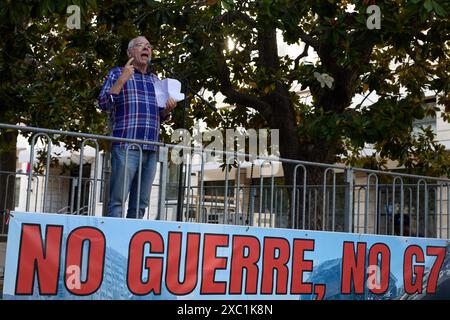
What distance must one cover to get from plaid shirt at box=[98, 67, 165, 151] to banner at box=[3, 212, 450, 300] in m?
Result: 1.00

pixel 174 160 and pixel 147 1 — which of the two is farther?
pixel 147 1

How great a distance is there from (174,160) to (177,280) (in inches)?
47.4

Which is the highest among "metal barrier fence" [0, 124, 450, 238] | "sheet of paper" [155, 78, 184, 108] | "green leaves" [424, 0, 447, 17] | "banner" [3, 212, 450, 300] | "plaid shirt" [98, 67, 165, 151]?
"green leaves" [424, 0, 447, 17]

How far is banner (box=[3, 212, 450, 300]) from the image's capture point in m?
5.17

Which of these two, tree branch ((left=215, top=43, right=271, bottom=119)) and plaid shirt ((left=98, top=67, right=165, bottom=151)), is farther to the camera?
tree branch ((left=215, top=43, right=271, bottom=119))

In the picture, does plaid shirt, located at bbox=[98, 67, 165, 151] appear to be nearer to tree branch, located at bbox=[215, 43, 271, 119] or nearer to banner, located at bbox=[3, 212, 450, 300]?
banner, located at bbox=[3, 212, 450, 300]

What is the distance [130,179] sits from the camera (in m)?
6.07

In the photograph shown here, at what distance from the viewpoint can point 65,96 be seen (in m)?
12.0

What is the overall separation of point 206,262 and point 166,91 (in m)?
1.75

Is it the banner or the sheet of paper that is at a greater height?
the sheet of paper

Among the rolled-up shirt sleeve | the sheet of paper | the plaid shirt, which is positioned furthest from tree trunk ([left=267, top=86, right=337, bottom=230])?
the rolled-up shirt sleeve

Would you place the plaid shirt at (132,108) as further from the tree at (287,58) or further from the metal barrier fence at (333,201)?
the tree at (287,58)
